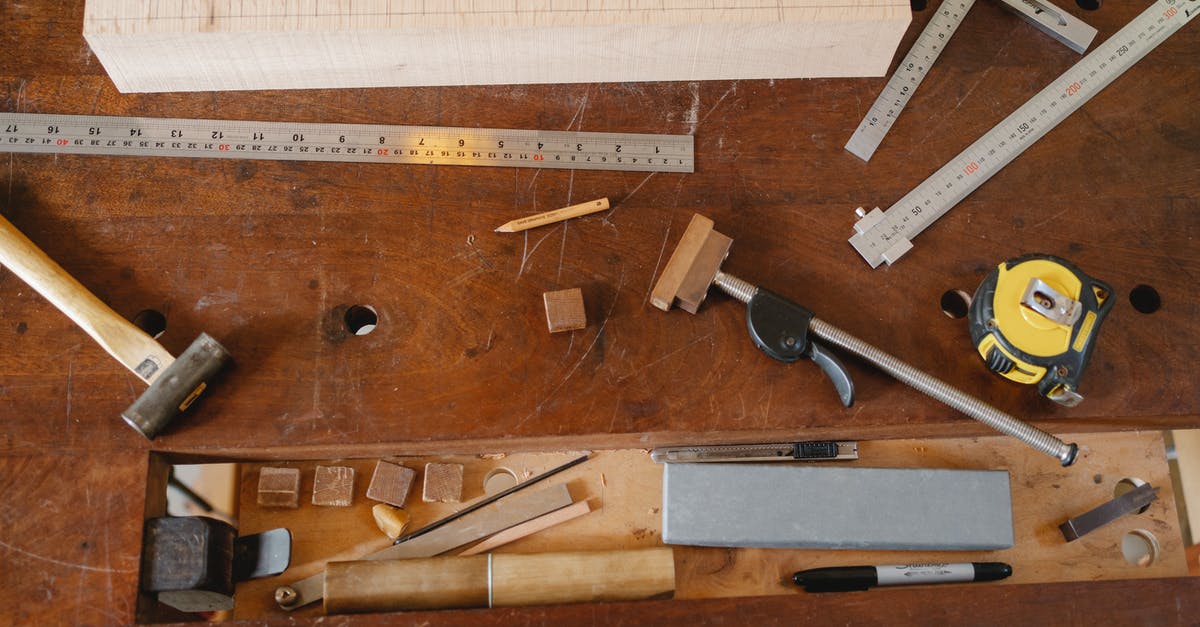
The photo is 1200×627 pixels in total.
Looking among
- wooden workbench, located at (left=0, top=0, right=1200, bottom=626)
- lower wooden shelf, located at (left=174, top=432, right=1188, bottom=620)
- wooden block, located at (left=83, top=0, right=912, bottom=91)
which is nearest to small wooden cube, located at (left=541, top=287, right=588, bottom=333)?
wooden workbench, located at (left=0, top=0, right=1200, bottom=626)

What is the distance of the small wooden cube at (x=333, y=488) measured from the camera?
161 centimetres

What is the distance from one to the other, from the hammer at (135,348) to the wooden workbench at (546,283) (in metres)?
0.06

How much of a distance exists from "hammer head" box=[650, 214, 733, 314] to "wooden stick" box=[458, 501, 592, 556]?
0.44m

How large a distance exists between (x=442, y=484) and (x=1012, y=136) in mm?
1437

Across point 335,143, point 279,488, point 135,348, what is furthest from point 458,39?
point 279,488

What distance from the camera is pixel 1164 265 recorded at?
1745mm

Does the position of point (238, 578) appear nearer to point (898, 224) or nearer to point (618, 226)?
point (618, 226)

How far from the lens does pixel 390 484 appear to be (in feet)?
5.31

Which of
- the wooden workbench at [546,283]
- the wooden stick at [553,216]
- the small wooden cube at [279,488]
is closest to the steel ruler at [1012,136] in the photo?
the wooden workbench at [546,283]

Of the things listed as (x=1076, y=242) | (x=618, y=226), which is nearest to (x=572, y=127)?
(x=618, y=226)

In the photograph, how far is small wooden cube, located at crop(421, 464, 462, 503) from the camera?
1.62 m

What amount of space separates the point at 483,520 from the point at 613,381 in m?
0.37

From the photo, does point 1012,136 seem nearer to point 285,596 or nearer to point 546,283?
point 546,283

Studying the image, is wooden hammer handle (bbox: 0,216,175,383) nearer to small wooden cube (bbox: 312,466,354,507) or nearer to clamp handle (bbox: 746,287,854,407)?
small wooden cube (bbox: 312,466,354,507)
